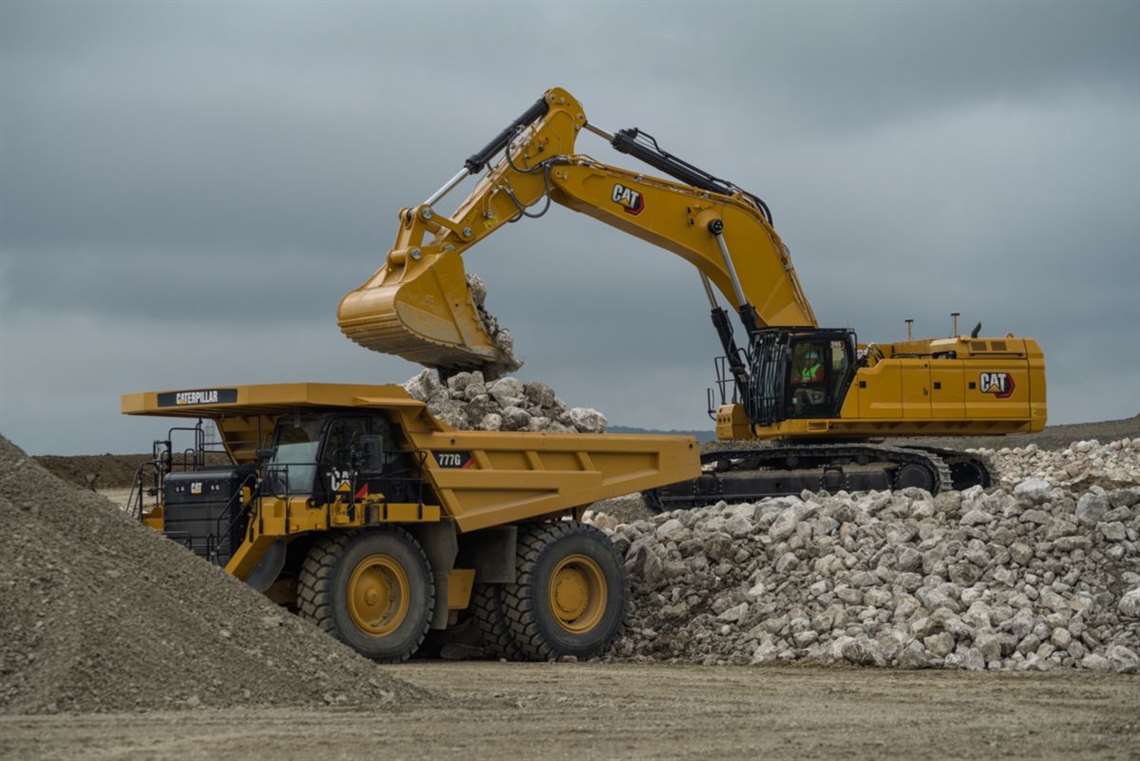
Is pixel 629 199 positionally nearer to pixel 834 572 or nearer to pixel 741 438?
pixel 741 438

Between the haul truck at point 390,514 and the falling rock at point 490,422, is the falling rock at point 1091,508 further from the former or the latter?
the falling rock at point 490,422

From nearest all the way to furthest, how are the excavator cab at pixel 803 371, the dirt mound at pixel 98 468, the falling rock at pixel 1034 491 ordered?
1. the falling rock at pixel 1034 491
2. the excavator cab at pixel 803 371
3. the dirt mound at pixel 98 468

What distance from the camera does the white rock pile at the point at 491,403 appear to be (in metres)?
22.5

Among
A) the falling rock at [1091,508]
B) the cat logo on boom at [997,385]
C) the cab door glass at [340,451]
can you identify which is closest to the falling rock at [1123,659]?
the falling rock at [1091,508]

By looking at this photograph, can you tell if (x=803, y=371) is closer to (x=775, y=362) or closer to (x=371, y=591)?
(x=775, y=362)

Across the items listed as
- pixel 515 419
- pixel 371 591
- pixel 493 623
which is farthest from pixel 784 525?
pixel 515 419

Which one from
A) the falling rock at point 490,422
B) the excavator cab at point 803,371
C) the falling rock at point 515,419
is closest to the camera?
the excavator cab at point 803,371

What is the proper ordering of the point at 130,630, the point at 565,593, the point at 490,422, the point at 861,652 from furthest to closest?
the point at 490,422, the point at 565,593, the point at 861,652, the point at 130,630

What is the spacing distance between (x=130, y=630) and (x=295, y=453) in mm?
3801

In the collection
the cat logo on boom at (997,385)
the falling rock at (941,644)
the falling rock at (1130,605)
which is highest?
the cat logo on boom at (997,385)

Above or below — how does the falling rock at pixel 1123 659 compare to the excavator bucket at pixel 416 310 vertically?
below

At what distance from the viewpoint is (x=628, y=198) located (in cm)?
2134

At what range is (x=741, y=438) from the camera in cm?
2255

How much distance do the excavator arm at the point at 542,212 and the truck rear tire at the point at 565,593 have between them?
4.17 meters
